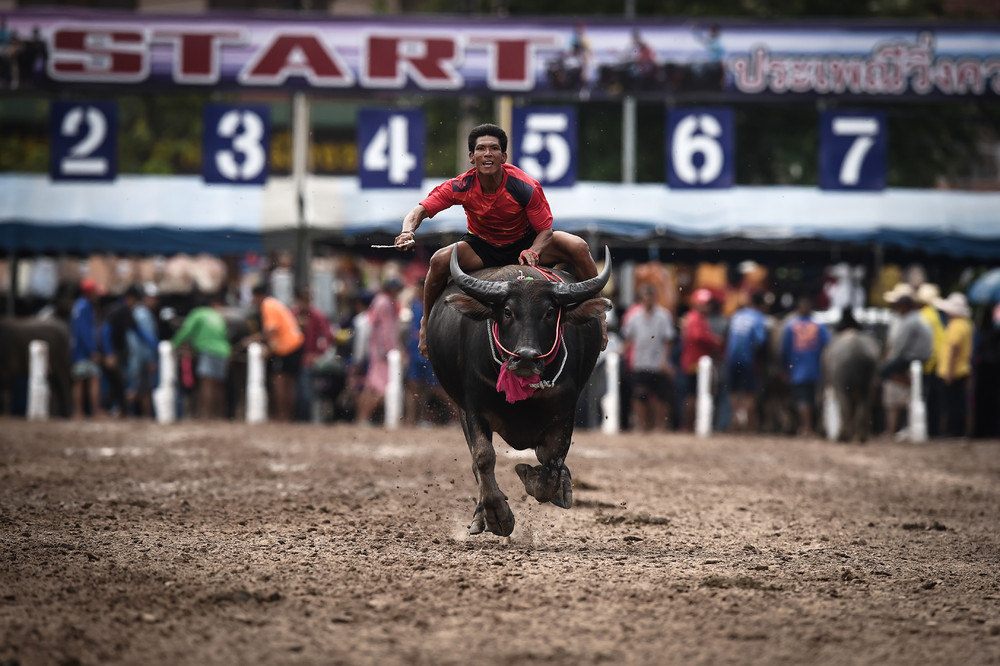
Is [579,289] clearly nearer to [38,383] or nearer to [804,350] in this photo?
[804,350]

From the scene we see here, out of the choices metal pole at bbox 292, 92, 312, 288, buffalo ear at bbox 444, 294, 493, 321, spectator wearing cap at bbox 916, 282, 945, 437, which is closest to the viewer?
buffalo ear at bbox 444, 294, 493, 321

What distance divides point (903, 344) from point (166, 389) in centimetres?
1124

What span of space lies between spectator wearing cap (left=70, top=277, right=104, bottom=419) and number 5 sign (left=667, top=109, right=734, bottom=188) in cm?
984

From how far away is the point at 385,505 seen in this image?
10.3m

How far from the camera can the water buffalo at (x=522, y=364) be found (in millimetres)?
7883

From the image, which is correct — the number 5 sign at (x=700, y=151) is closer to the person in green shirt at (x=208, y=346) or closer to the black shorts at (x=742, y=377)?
the black shorts at (x=742, y=377)

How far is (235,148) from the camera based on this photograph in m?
21.8

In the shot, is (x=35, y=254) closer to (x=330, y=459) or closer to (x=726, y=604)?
(x=330, y=459)

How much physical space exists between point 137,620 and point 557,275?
12.2ft

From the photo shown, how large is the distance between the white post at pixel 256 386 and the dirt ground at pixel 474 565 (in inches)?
212


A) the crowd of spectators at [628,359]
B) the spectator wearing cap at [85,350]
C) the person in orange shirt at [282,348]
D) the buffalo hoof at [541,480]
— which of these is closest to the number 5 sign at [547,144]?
the crowd of spectators at [628,359]

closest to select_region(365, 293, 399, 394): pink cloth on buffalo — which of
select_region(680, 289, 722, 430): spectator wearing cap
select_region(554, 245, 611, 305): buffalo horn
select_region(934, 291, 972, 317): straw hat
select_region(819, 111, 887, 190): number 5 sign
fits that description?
select_region(680, 289, 722, 430): spectator wearing cap

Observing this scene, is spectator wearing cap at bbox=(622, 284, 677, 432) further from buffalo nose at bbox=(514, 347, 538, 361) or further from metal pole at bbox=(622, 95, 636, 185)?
buffalo nose at bbox=(514, 347, 538, 361)

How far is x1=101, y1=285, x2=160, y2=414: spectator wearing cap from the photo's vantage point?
65.1 ft
